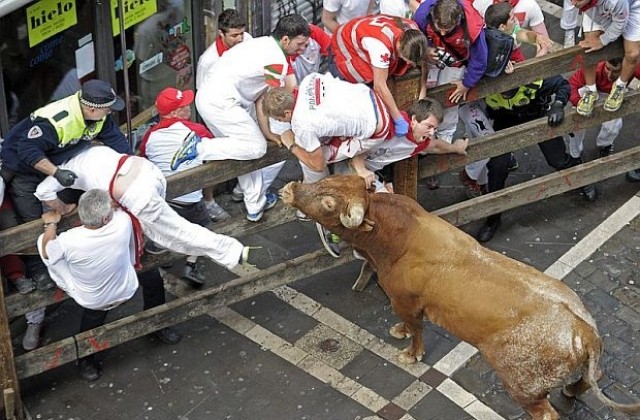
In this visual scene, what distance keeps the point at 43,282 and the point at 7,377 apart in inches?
27.0

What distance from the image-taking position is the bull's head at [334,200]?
7930 millimetres

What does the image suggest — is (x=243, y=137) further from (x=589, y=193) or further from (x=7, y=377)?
(x=589, y=193)

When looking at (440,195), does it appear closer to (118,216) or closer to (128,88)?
(128,88)

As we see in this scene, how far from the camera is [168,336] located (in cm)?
909

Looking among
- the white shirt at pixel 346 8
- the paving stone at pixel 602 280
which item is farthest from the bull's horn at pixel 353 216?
the white shirt at pixel 346 8

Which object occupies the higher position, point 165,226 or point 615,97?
point 615,97

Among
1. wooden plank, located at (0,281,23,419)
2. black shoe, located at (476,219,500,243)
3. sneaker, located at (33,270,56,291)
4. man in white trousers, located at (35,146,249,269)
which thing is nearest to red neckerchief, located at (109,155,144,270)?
man in white trousers, located at (35,146,249,269)

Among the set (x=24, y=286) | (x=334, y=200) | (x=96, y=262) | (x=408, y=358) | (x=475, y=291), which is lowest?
(x=408, y=358)

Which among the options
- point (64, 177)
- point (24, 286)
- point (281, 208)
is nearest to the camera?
point (64, 177)

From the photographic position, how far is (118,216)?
788cm

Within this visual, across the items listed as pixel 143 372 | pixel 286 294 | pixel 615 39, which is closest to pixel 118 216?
pixel 143 372

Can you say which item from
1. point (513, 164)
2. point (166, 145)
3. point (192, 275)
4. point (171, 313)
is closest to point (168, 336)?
point (171, 313)

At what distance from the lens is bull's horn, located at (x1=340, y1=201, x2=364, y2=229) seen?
790cm

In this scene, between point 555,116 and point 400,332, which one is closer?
point 400,332
